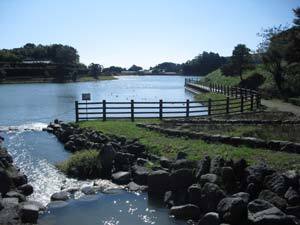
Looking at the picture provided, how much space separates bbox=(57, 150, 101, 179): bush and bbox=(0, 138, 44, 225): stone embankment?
6.93 ft

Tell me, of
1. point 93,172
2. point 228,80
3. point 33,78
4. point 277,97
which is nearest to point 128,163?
point 93,172

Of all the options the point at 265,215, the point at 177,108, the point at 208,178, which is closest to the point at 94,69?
the point at 177,108

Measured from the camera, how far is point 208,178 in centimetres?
1298

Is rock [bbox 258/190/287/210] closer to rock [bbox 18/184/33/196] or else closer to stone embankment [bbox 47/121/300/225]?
stone embankment [bbox 47/121/300/225]

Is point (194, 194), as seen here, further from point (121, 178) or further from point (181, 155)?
point (121, 178)

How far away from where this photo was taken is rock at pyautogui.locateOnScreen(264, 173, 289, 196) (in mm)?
11672

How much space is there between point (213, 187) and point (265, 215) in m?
2.07

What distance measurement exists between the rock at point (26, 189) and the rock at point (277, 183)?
746 cm

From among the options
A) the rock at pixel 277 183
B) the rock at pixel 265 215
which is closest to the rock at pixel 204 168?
the rock at pixel 277 183

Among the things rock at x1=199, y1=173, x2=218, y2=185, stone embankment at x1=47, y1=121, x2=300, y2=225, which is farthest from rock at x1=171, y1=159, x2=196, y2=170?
rock at x1=199, y1=173, x2=218, y2=185

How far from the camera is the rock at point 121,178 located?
624 inches

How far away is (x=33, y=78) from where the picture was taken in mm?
138125

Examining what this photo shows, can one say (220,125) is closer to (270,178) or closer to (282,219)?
(270,178)

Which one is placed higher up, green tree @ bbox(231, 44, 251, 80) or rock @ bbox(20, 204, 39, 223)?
green tree @ bbox(231, 44, 251, 80)
